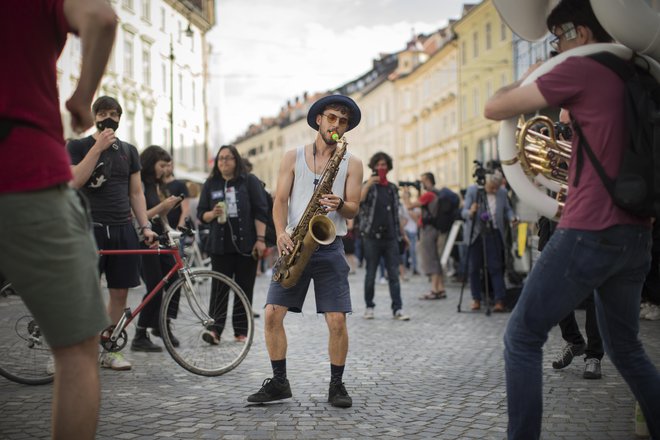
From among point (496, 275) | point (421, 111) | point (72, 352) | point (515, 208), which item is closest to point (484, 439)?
point (72, 352)

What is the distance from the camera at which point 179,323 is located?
6637 mm

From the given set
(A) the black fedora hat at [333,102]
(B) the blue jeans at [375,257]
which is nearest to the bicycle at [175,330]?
(A) the black fedora hat at [333,102]

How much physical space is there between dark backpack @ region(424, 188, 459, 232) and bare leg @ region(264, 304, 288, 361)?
8.97 meters

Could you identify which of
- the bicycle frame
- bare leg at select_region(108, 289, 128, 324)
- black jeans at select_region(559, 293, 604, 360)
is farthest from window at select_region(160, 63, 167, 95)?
black jeans at select_region(559, 293, 604, 360)

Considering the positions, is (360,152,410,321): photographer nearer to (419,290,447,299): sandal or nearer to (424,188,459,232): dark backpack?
(419,290,447,299): sandal

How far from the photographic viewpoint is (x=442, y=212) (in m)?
14.1

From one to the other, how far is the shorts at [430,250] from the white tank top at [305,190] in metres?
8.41

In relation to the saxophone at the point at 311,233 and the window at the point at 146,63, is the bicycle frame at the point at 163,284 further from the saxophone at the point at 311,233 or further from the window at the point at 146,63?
the window at the point at 146,63

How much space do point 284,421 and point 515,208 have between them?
997 centimetres

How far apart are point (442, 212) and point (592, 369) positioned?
322 inches

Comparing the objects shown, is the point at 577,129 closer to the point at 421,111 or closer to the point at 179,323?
the point at 179,323

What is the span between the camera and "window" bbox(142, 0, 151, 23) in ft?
130

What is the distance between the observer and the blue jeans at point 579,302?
328cm

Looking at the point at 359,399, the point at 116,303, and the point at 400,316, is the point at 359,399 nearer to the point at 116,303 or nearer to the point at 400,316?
the point at 116,303
